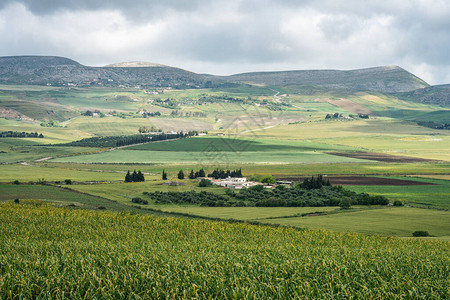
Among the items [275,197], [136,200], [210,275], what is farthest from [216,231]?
[275,197]

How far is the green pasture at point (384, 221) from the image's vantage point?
58562 millimetres

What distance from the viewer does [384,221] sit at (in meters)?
66.5

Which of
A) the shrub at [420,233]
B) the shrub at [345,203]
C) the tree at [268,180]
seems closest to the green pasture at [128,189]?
the tree at [268,180]

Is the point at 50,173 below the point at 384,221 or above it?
below

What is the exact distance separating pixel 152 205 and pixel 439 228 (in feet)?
155

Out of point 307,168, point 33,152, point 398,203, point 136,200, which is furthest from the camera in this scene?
point 33,152

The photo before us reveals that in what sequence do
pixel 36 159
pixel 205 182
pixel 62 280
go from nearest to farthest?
pixel 62 280
pixel 205 182
pixel 36 159

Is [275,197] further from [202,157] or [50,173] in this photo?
[202,157]

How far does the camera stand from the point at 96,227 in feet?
153

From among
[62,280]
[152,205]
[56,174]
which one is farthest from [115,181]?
[62,280]

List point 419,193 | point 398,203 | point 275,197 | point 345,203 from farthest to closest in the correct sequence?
point 419,193 → point 275,197 → point 398,203 → point 345,203

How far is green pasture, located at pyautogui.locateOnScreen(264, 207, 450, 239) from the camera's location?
192 feet

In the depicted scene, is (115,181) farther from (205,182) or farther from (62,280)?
(62,280)

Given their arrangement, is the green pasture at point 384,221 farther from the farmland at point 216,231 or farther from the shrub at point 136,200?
the shrub at point 136,200
